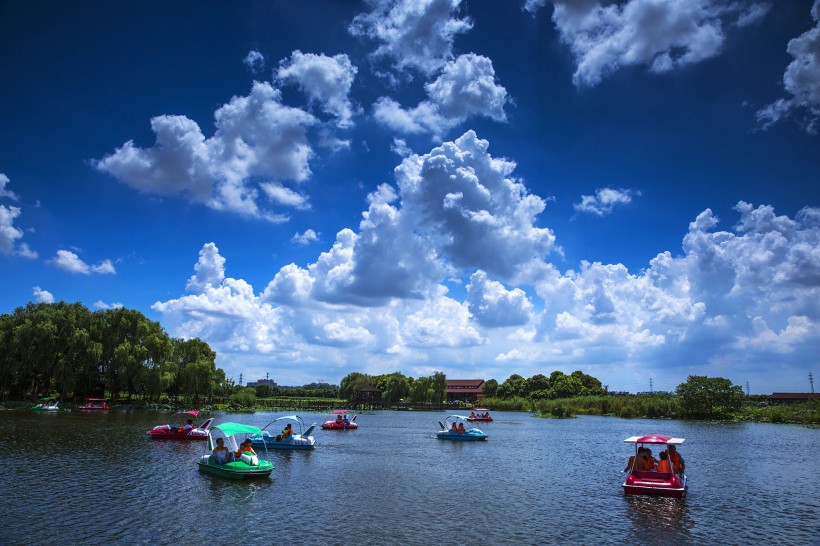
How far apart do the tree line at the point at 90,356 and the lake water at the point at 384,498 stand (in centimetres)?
4107

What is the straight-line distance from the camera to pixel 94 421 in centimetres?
6241

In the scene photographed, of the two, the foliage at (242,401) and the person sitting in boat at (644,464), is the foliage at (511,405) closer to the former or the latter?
the foliage at (242,401)

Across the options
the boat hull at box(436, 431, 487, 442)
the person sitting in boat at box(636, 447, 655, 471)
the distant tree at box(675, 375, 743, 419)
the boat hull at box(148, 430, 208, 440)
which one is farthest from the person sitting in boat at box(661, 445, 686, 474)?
the distant tree at box(675, 375, 743, 419)

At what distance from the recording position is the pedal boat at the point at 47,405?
256 feet

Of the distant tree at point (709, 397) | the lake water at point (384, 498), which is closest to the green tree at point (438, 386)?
the distant tree at point (709, 397)

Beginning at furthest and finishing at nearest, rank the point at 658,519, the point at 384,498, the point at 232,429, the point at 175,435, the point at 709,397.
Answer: the point at 709,397
the point at 175,435
the point at 232,429
the point at 384,498
the point at 658,519

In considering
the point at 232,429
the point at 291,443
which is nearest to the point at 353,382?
the point at 291,443

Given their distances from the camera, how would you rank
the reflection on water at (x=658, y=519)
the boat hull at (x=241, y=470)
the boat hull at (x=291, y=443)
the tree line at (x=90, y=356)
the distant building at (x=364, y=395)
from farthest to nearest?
the distant building at (x=364, y=395), the tree line at (x=90, y=356), the boat hull at (x=291, y=443), the boat hull at (x=241, y=470), the reflection on water at (x=658, y=519)

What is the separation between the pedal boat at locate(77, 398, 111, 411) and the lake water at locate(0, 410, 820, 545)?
39614 millimetres

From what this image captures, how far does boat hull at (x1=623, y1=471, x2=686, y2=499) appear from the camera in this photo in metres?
27.8

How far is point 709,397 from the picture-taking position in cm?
9856

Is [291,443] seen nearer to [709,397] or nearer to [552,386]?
[709,397]

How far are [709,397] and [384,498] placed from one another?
92504 mm

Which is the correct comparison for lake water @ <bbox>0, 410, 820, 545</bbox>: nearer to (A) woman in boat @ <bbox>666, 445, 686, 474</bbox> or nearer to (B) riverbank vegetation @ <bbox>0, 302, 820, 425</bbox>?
(A) woman in boat @ <bbox>666, 445, 686, 474</bbox>
